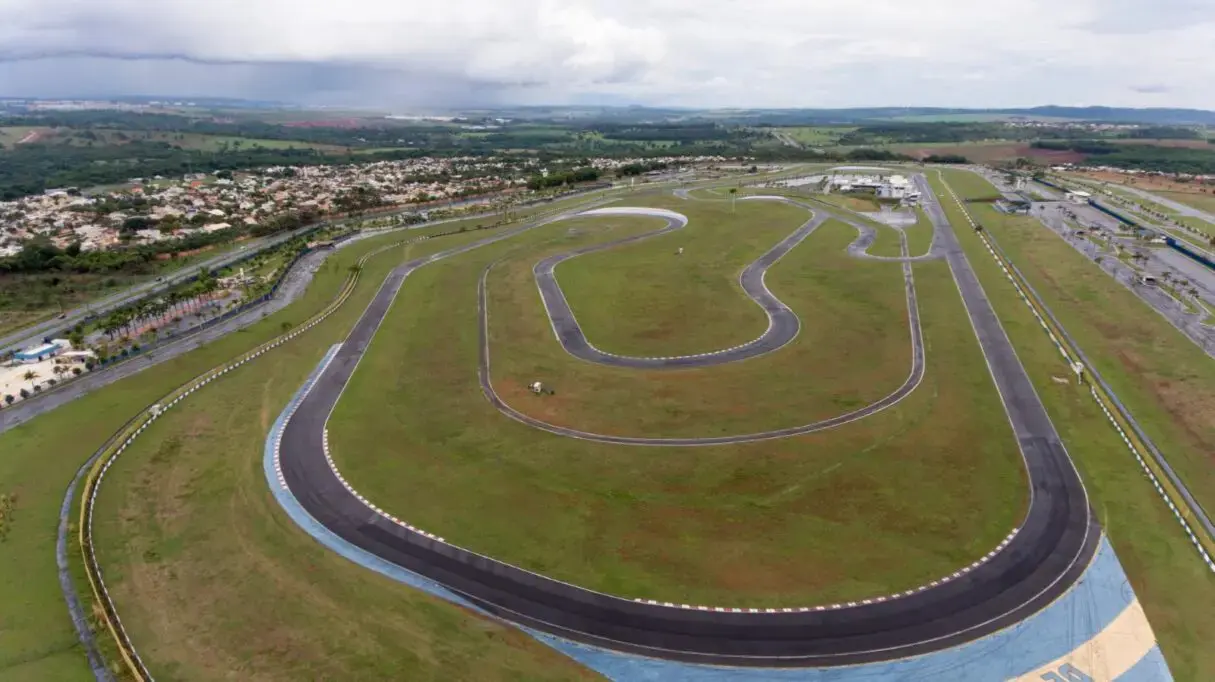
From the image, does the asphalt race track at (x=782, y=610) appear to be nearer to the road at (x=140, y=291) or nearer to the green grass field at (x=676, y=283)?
the green grass field at (x=676, y=283)

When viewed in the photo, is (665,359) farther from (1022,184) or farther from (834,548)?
(1022,184)

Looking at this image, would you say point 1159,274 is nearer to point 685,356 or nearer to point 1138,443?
point 1138,443

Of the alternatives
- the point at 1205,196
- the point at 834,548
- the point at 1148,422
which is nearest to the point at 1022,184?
the point at 1205,196

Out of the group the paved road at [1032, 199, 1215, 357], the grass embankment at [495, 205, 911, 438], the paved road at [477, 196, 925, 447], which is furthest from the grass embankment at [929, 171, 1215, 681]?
the grass embankment at [495, 205, 911, 438]

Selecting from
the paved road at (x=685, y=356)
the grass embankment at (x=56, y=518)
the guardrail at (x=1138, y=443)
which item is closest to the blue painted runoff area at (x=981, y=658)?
the grass embankment at (x=56, y=518)

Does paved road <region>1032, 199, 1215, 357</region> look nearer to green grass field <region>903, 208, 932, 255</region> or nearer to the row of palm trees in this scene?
green grass field <region>903, 208, 932, 255</region>

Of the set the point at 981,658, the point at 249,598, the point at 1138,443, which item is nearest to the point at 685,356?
the point at 1138,443
